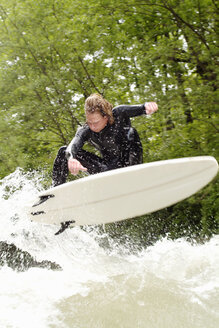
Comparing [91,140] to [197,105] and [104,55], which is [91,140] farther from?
[104,55]

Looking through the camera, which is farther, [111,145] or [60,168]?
[60,168]

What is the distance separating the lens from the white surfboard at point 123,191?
3.91 m

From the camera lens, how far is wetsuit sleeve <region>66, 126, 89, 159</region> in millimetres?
3870

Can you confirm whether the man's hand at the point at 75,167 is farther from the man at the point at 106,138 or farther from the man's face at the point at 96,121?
the man's face at the point at 96,121

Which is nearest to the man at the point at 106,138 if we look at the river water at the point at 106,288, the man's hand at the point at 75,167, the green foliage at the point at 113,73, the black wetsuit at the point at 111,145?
the black wetsuit at the point at 111,145

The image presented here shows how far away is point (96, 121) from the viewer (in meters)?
4.02

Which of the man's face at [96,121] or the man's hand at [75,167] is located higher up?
the man's face at [96,121]

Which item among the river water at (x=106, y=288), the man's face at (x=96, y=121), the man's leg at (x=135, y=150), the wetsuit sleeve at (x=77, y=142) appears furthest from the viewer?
the man's leg at (x=135, y=150)

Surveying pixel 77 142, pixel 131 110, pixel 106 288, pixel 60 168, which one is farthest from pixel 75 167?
pixel 106 288

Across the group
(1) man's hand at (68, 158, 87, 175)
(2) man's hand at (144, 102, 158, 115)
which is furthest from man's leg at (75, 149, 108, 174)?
(2) man's hand at (144, 102, 158, 115)

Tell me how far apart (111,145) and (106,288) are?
5.02 feet

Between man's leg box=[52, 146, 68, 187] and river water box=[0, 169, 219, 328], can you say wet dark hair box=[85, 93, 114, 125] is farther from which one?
river water box=[0, 169, 219, 328]

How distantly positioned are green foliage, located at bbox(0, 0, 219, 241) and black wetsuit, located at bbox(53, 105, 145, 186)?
2.91 meters

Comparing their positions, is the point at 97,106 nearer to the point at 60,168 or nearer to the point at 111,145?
the point at 111,145
